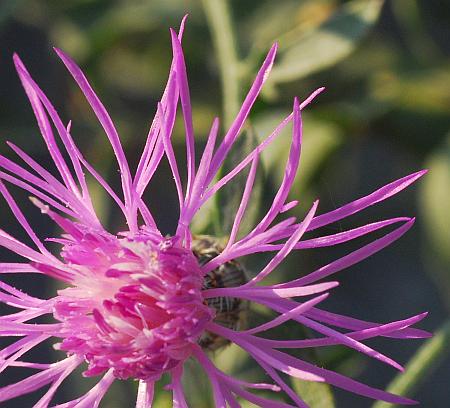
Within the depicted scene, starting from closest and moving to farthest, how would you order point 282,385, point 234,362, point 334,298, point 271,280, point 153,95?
point 282,385
point 234,362
point 271,280
point 153,95
point 334,298

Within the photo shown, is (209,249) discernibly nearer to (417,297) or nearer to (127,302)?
(127,302)

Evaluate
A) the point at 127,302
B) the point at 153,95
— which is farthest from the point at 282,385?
the point at 153,95

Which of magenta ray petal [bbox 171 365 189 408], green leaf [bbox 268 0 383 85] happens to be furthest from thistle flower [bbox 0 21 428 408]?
green leaf [bbox 268 0 383 85]

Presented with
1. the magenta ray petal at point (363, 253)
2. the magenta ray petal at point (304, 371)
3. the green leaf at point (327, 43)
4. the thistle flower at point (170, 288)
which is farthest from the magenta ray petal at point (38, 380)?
the green leaf at point (327, 43)

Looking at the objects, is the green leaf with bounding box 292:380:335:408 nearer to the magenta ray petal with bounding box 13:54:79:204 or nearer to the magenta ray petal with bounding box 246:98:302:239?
the magenta ray petal with bounding box 246:98:302:239

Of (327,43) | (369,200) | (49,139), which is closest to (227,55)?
(327,43)

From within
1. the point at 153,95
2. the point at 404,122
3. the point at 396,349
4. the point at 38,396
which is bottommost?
the point at 396,349

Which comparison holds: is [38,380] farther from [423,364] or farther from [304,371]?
[423,364]
